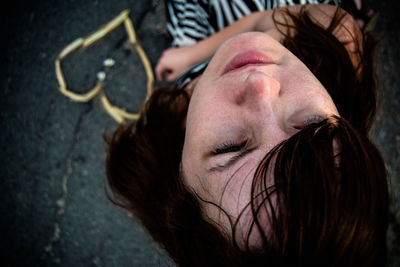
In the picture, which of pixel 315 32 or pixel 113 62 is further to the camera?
pixel 113 62

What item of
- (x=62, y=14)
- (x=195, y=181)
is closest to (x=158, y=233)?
(x=195, y=181)

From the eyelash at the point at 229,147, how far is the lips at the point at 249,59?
269mm

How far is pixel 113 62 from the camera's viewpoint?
180cm

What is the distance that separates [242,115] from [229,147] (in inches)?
4.6

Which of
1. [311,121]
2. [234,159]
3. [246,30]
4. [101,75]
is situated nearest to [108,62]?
[101,75]

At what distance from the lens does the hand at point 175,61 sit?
1603 mm

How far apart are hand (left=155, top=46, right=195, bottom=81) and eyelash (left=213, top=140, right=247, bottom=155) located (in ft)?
2.72

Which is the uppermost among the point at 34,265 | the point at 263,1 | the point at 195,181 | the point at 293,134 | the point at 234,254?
the point at 263,1

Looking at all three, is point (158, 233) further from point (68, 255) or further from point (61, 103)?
point (61, 103)

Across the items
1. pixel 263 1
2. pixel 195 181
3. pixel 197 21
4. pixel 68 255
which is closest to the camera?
pixel 195 181

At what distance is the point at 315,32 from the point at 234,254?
1.08 meters

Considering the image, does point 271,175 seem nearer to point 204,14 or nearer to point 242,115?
point 242,115

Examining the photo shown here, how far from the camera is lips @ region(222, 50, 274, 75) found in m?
0.96

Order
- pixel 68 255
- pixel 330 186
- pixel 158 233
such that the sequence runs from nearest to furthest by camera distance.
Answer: pixel 330 186 → pixel 158 233 → pixel 68 255
